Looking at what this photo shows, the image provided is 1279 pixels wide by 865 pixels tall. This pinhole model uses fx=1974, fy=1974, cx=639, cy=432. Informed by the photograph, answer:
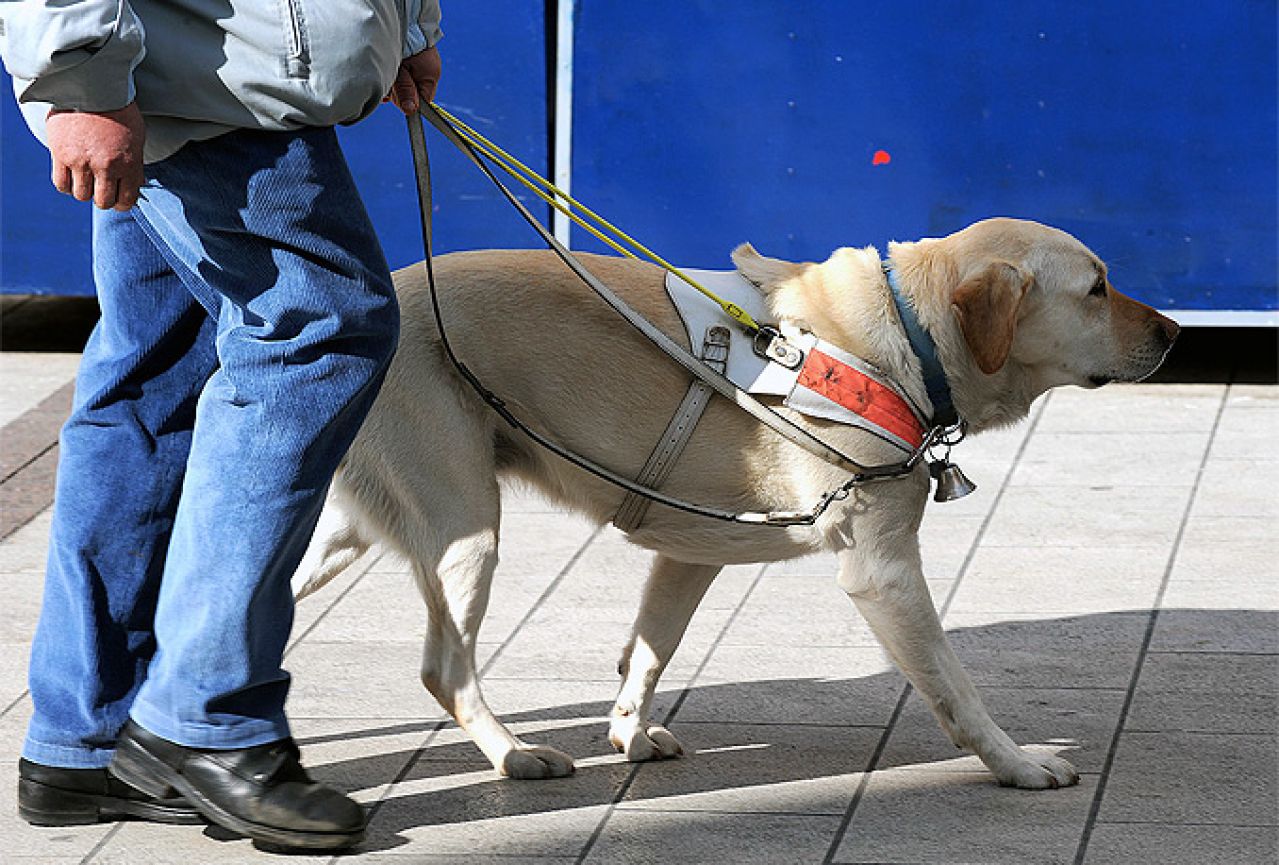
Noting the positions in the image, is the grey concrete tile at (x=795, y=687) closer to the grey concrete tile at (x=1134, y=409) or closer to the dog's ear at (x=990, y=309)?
the dog's ear at (x=990, y=309)

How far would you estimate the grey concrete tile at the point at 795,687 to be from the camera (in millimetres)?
4352

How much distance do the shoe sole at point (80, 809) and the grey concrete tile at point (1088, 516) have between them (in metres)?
2.72

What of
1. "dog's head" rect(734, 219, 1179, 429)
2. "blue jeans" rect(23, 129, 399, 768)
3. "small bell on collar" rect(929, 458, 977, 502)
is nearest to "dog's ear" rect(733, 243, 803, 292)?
"dog's head" rect(734, 219, 1179, 429)

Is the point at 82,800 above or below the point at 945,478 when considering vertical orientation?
below

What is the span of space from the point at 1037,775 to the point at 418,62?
1.84 metres

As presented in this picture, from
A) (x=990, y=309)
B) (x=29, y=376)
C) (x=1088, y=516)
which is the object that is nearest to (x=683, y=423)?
(x=990, y=309)

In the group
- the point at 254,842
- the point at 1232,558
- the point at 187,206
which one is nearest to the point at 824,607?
the point at 1232,558

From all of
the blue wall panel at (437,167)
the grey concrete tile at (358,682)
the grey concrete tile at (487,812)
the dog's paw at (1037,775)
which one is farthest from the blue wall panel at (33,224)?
the dog's paw at (1037,775)

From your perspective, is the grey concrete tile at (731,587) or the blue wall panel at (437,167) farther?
the blue wall panel at (437,167)

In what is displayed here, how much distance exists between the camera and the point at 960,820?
12.2ft

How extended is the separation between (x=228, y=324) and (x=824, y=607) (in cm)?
216

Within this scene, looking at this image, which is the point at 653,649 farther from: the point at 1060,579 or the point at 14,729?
the point at 1060,579

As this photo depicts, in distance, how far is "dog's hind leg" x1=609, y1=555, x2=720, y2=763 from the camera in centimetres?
411

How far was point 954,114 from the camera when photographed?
7.43 meters
